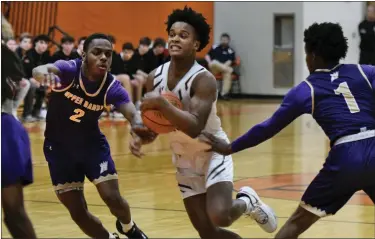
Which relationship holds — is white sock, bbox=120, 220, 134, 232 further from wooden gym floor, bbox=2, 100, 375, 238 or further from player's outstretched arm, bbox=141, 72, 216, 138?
player's outstretched arm, bbox=141, 72, 216, 138

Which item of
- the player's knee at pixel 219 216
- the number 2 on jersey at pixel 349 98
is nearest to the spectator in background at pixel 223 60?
the player's knee at pixel 219 216

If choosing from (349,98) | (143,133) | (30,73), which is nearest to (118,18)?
(30,73)

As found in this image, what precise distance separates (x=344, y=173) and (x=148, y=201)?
14.9ft

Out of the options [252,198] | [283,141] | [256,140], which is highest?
[256,140]

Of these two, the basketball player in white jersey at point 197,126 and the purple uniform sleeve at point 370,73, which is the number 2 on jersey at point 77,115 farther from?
the purple uniform sleeve at point 370,73

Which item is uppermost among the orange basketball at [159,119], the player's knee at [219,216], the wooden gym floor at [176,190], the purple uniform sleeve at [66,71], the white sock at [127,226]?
the purple uniform sleeve at [66,71]

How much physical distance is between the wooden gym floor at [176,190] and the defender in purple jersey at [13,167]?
262 centimetres

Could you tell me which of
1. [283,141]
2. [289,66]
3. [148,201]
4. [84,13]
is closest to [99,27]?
[84,13]

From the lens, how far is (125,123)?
19.9 m

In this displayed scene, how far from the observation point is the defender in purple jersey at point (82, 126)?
24.1 ft

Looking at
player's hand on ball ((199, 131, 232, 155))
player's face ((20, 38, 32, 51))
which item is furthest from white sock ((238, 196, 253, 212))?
player's face ((20, 38, 32, 51))

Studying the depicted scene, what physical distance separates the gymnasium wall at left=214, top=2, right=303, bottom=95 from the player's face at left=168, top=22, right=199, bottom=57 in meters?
20.8

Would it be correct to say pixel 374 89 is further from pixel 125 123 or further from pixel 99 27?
pixel 99 27

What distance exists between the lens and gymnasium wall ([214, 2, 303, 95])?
90.0 ft
